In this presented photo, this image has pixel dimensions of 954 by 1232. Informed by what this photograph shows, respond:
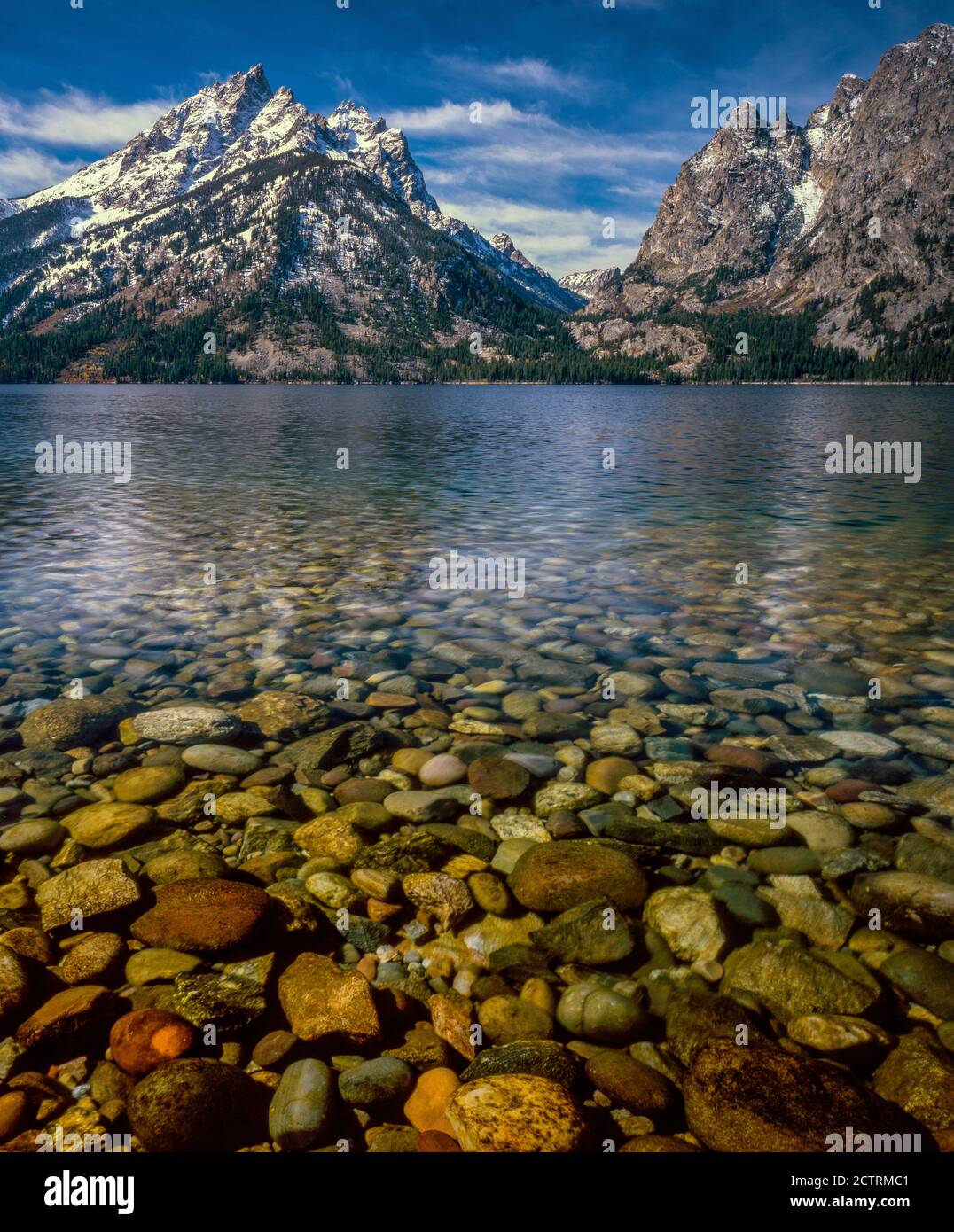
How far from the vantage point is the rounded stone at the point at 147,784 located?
25.8 feet

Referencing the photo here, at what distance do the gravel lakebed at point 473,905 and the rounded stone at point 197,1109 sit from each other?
0.05 ft

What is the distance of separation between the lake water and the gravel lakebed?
1132mm

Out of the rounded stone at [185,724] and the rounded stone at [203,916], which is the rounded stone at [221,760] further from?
the rounded stone at [203,916]

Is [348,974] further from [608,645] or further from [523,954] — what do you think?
[608,645]

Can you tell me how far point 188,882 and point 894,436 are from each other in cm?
6621

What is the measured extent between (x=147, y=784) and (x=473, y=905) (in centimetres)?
417

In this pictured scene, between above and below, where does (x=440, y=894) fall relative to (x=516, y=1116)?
above

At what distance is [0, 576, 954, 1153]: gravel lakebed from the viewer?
4.23 metres

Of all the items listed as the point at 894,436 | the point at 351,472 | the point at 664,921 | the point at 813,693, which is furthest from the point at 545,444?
the point at 664,921

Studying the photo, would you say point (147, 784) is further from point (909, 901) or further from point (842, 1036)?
point (909, 901)

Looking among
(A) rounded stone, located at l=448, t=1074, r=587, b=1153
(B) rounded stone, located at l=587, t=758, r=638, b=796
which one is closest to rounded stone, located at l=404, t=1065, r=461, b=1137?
(A) rounded stone, located at l=448, t=1074, r=587, b=1153

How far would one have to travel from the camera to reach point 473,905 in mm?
6230

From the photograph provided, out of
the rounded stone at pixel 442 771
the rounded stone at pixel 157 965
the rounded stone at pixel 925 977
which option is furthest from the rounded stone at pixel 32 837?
the rounded stone at pixel 925 977

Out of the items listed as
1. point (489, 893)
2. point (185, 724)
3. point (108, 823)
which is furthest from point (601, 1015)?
point (185, 724)
